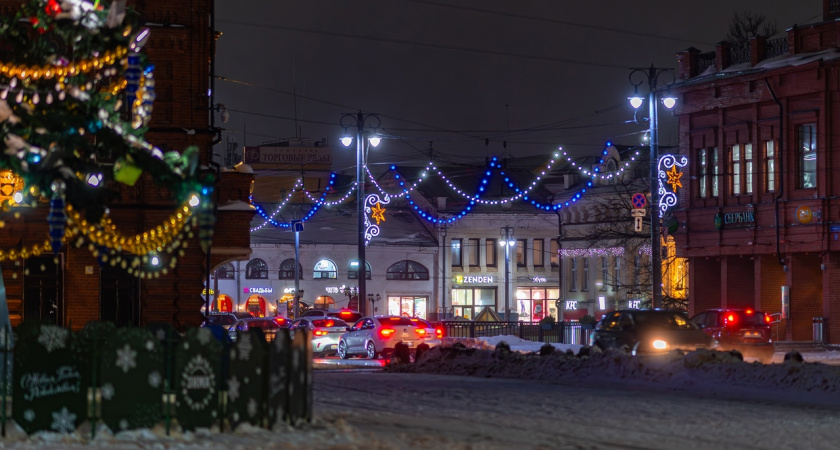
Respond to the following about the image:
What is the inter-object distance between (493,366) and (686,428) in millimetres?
10553

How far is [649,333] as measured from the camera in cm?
3066

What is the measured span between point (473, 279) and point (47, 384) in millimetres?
75095

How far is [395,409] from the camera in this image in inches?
752

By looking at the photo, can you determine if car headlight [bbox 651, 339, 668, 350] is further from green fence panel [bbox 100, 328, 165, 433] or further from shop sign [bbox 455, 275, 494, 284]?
shop sign [bbox 455, 275, 494, 284]

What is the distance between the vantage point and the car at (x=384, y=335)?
37812 millimetres

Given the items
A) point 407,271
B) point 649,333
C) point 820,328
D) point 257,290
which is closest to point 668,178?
point 820,328

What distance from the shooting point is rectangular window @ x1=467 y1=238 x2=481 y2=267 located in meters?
89.8

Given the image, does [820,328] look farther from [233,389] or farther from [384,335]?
[233,389]

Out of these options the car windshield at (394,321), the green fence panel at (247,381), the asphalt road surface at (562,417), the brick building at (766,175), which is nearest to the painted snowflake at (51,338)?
the green fence panel at (247,381)

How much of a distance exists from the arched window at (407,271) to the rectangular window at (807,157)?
38726mm

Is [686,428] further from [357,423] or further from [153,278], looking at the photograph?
[153,278]

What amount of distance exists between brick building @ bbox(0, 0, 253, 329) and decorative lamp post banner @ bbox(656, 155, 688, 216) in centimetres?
2162


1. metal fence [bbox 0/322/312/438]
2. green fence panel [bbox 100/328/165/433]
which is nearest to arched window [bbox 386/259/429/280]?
metal fence [bbox 0/322/312/438]

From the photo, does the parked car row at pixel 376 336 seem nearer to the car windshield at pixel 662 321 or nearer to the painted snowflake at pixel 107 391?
the car windshield at pixel 662 321
